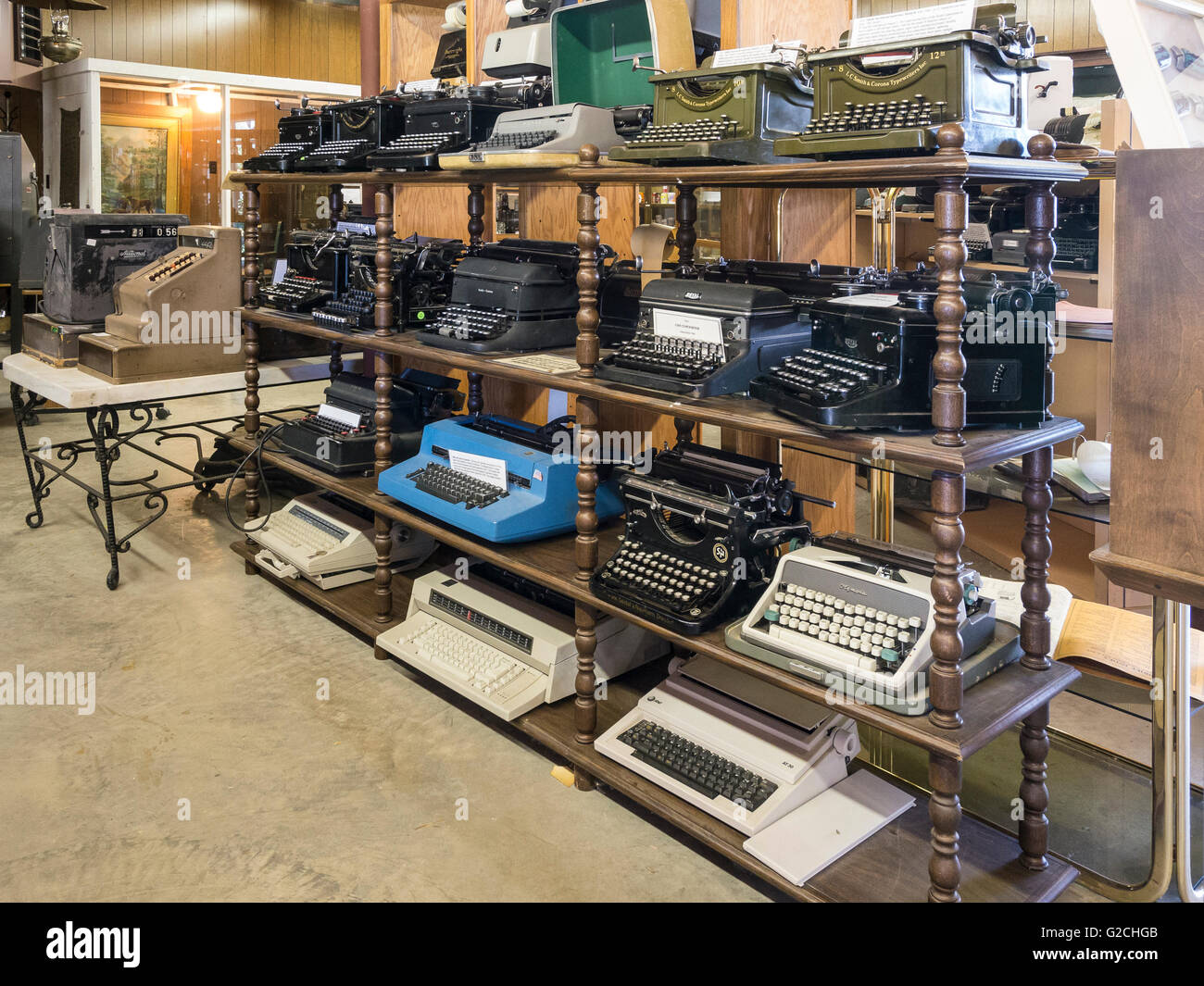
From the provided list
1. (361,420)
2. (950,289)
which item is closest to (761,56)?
(950,289)

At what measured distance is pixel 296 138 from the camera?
4234mm

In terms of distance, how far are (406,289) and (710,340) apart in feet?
5.18

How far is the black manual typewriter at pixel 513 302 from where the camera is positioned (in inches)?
125

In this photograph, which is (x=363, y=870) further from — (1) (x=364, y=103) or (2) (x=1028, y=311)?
(1) (x=364, y=103)

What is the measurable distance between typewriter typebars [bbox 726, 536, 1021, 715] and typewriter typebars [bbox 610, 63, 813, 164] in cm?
92

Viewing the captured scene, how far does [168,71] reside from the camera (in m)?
10.4

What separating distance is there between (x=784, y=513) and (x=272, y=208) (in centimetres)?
923

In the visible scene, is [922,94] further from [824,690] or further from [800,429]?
[824,690]

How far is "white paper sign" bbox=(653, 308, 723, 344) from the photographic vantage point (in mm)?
2451

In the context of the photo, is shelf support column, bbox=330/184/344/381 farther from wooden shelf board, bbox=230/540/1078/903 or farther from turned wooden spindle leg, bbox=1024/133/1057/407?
turned wooden spindle leg, bbox=1024/133/1057/407

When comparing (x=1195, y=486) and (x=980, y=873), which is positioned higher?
(x=1195, y=486)

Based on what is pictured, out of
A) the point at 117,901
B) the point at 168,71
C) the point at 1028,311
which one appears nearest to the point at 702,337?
the point at 1028,311

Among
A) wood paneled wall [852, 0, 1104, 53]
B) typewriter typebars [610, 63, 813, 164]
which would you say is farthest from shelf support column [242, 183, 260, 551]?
wood paneled wall [852, 0, 1104, 53]

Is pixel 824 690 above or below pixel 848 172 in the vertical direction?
below
